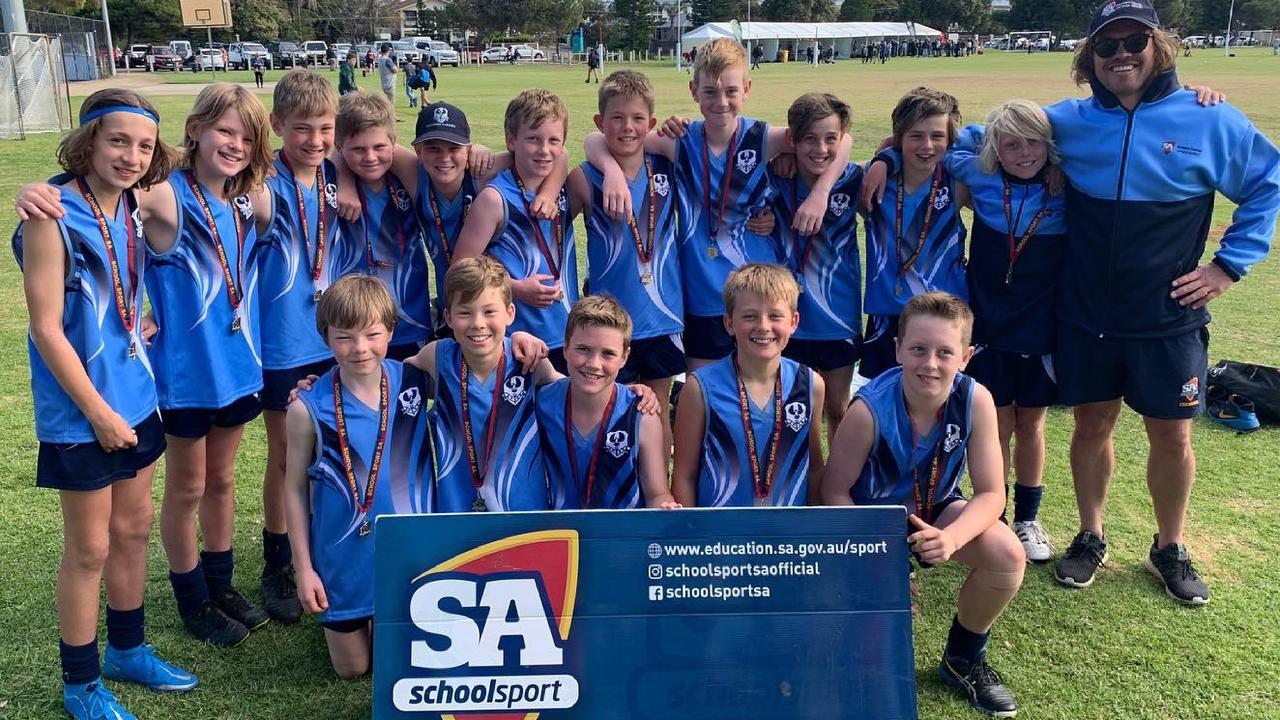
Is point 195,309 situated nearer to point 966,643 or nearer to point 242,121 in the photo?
point 242,121

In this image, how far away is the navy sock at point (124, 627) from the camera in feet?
11.6

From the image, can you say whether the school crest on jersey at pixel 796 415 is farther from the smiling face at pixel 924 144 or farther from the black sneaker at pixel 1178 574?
the black sneaker at pixel 1178 574

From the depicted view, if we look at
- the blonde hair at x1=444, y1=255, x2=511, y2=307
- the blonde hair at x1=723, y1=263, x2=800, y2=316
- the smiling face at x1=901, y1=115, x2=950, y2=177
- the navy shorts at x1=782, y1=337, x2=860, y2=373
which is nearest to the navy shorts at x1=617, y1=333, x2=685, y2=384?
the navy shorts at x1=782, y1=337, x2=860, y2=373

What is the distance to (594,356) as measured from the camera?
3480mm

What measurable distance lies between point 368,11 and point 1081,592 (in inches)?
4220

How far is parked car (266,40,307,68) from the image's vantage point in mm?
59844

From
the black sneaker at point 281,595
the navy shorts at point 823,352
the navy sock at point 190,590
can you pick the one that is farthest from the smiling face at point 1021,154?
the navy sock at point 190,590

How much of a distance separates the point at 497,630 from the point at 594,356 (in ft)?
3.58

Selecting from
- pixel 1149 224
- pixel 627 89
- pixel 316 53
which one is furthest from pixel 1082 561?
pixel 316 53

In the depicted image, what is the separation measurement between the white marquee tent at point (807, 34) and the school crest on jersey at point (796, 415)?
68820 mm

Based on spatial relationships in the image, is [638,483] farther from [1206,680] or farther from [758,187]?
[1206,680]

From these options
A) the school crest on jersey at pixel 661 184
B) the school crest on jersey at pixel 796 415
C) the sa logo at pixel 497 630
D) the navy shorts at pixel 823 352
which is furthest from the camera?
the navy shorts at pixel 823 352

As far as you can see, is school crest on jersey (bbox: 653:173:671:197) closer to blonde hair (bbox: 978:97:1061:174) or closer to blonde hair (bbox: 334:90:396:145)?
blonde hair (bbox: 334:90:396:145)

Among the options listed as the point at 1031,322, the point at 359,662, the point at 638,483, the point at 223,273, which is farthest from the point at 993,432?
the point at 223,273
